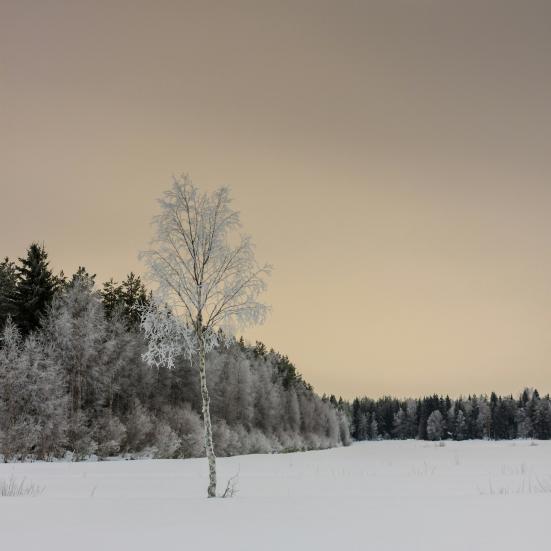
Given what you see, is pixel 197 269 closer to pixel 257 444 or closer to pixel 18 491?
pixel 18 491

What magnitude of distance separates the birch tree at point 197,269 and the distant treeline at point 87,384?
1331cm

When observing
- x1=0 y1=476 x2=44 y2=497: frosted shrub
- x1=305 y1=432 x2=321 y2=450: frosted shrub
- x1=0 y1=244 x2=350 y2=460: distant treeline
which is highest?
x1=0 y1=244 x2=350 y2=460: distant treeline

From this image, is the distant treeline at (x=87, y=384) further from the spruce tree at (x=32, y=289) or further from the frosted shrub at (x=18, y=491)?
the frosted shrub at (x=18, y=491)

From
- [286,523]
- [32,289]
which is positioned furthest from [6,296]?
[286,523]

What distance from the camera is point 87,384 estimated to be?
53.5 metres

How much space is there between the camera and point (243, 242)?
2216 cm

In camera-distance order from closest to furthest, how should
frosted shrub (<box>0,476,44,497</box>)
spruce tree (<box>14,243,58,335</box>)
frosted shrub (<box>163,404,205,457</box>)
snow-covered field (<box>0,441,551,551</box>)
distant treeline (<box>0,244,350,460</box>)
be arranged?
snow-covered field (<box>0,441,551,551</box>), frosted shrub (<box>0,476,44,497</box>), distant treeline (<box>0,244,350,460</box>), spruce tree (<box>14,243,58,335</box>), frosted shrub (<box>163,404,205,457</box>)

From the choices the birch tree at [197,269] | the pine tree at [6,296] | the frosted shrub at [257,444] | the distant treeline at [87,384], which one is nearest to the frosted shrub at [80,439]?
the distant treeline at [87,384]

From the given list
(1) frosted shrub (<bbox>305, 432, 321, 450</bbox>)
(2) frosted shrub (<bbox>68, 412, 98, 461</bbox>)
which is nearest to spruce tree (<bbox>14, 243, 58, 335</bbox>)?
(2) frosted shrub (<bbox>68, 412, 98, 461</bbox>)

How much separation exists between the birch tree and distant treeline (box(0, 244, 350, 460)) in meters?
13.3

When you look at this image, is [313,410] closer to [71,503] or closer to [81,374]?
[81,374]

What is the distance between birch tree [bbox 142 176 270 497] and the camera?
70.8 feet

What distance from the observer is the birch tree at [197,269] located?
21594mm

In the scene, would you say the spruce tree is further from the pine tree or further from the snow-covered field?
the snow-covered field
